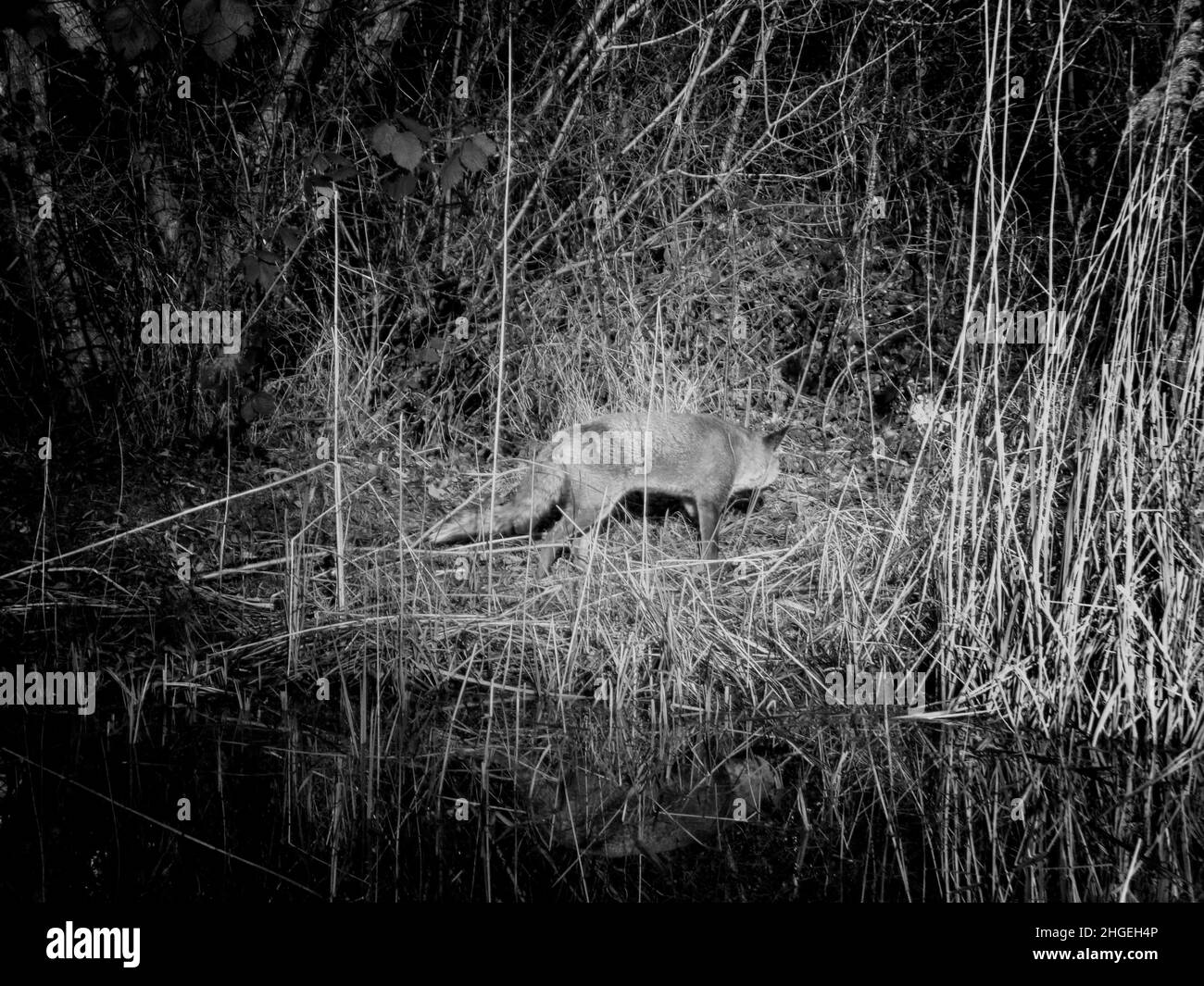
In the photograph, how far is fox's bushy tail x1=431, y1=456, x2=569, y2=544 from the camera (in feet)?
16.0

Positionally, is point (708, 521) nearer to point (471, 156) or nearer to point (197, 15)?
point (471, 156)

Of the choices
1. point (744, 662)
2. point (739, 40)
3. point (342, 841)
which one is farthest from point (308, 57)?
point (342, 841)

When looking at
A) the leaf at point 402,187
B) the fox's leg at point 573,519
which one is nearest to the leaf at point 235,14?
the leaf at point 402,187

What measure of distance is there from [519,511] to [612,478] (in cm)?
43

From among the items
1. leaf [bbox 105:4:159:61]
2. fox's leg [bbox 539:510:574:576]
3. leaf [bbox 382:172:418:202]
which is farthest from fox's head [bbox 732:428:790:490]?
leaf [bbox 105:4:159:61]

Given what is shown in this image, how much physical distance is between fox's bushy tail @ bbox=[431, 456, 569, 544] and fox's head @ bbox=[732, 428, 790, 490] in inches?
34.9

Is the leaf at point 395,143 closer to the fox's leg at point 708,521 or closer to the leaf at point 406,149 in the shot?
the leaf at point 406,149

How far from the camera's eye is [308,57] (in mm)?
6062

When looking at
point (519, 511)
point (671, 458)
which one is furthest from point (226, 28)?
point (671, 458)

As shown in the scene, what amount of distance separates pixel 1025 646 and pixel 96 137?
4.89 m

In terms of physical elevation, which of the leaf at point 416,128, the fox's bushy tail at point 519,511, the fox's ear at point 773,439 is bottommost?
the fox's bushy tail at point 519,511

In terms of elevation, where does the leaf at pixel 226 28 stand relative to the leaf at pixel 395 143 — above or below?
above

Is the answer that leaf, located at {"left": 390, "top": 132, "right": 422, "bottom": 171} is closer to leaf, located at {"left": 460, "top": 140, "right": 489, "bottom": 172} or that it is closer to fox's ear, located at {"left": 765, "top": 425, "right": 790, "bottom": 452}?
leaf, located at {"left": 460, "top": 140, "right": 489, "bottom": 172}

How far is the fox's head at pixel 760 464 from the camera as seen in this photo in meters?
5.44
